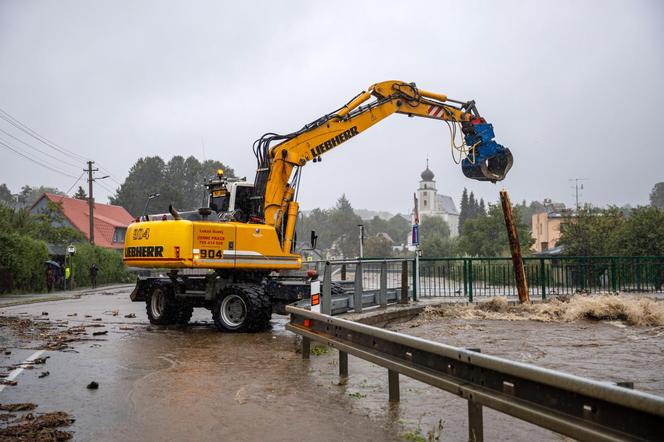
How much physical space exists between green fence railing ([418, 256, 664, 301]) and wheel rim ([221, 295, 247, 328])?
24.8 feet

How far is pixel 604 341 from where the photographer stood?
37.6 feet

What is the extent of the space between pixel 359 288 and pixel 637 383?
21.1ft

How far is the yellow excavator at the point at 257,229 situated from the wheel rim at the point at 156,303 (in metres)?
0.02

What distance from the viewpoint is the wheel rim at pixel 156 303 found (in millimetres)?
14618

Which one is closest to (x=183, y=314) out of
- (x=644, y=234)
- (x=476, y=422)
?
(x=476, y=422)

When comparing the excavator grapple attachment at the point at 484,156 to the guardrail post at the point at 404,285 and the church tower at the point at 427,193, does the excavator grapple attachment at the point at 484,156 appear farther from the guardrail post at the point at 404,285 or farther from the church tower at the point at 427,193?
the church tower at the point at 427,193

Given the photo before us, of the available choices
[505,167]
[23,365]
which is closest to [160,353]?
[23,365]

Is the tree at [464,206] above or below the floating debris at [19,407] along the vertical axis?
above

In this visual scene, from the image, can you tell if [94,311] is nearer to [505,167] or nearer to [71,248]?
[505,167]

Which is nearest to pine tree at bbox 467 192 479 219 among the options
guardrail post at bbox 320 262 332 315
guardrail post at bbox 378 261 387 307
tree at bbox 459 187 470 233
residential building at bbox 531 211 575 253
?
tree at bbox 459 187 470 233

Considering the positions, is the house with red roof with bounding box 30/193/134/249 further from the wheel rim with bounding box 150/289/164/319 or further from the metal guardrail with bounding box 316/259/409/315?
the metal guardrail with bounding box 316/259/409/315

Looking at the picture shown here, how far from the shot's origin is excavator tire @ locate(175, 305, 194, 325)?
14273mm

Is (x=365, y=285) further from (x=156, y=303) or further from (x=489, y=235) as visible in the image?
(x=489, y=235)

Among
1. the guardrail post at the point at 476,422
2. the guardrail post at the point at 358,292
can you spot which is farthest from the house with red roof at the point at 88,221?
the guardrail post at the point at 476,422
